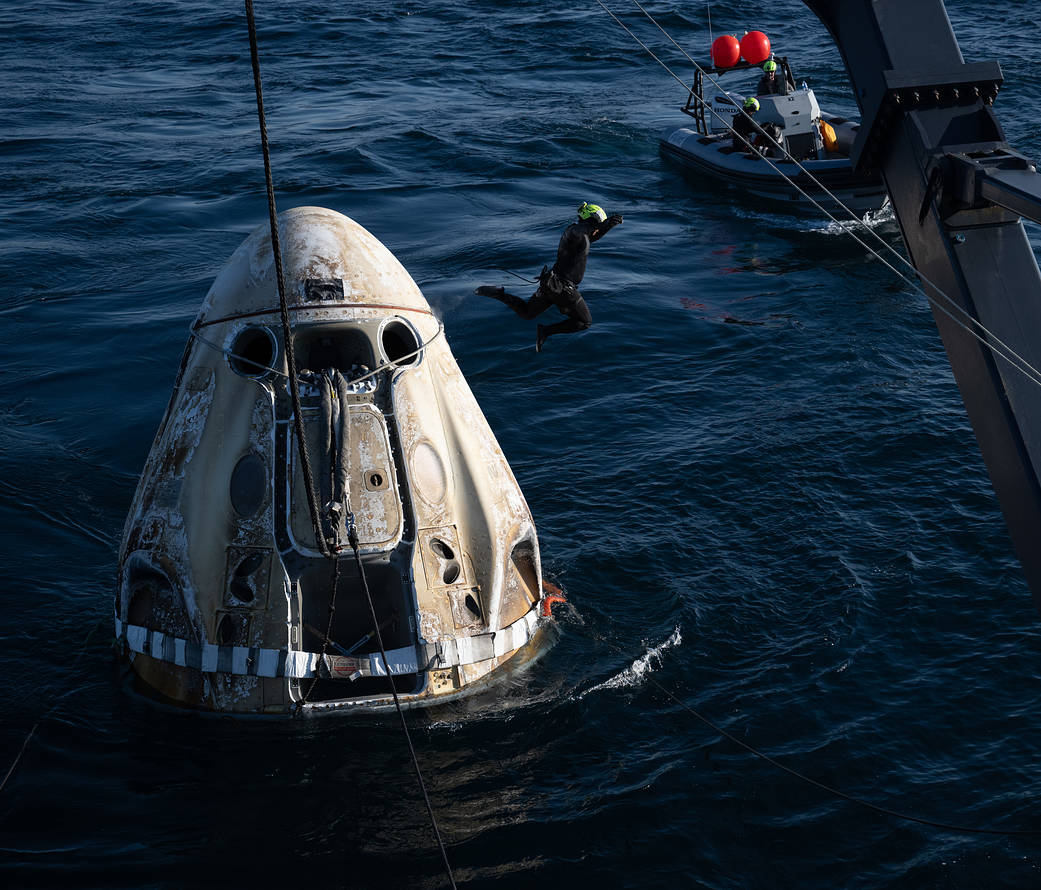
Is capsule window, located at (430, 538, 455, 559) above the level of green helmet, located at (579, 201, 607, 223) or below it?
below

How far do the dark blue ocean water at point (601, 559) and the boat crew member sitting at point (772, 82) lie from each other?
226 cm

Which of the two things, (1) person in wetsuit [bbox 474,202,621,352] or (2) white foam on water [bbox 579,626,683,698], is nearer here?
(2) white foam on water [bbox 579,626,683,698]

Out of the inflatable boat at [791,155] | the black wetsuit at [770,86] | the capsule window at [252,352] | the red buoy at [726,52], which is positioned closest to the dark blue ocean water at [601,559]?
the inflatable boat at [791,155]

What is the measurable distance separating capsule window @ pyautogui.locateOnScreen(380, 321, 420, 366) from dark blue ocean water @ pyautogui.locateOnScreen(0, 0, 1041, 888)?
2815 mm

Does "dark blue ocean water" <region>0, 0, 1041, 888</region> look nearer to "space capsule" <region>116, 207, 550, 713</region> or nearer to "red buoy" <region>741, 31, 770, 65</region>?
"space capsule" <region>116, 207, 550, 713</region>

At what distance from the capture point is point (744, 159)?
22.6 metres

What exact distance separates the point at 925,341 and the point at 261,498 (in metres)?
11.1

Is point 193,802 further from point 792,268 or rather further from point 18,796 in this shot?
point 792,268

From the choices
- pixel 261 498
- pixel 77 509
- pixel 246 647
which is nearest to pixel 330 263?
pixel 261 498

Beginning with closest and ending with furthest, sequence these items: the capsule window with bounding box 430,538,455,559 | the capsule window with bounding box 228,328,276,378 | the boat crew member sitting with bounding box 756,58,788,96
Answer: the capsule window with bounding box 430,538,455,559
the capsule window with bounding box 228,328,276,378
the boat crew member sitting with bounding box 756,58,788,96

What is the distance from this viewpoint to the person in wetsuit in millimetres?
9922

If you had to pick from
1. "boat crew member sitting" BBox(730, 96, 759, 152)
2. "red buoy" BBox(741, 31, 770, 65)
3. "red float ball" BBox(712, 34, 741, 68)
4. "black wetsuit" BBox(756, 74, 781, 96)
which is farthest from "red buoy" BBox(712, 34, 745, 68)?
"boat crew member sitting" BBox(730, 96, 759, 152)

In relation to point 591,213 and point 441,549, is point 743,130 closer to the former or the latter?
point 591,213

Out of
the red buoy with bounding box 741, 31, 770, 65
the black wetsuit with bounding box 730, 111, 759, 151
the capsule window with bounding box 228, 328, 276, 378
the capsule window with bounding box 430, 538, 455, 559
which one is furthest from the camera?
the red buoy with bounding box 741, 31, 770, 65
